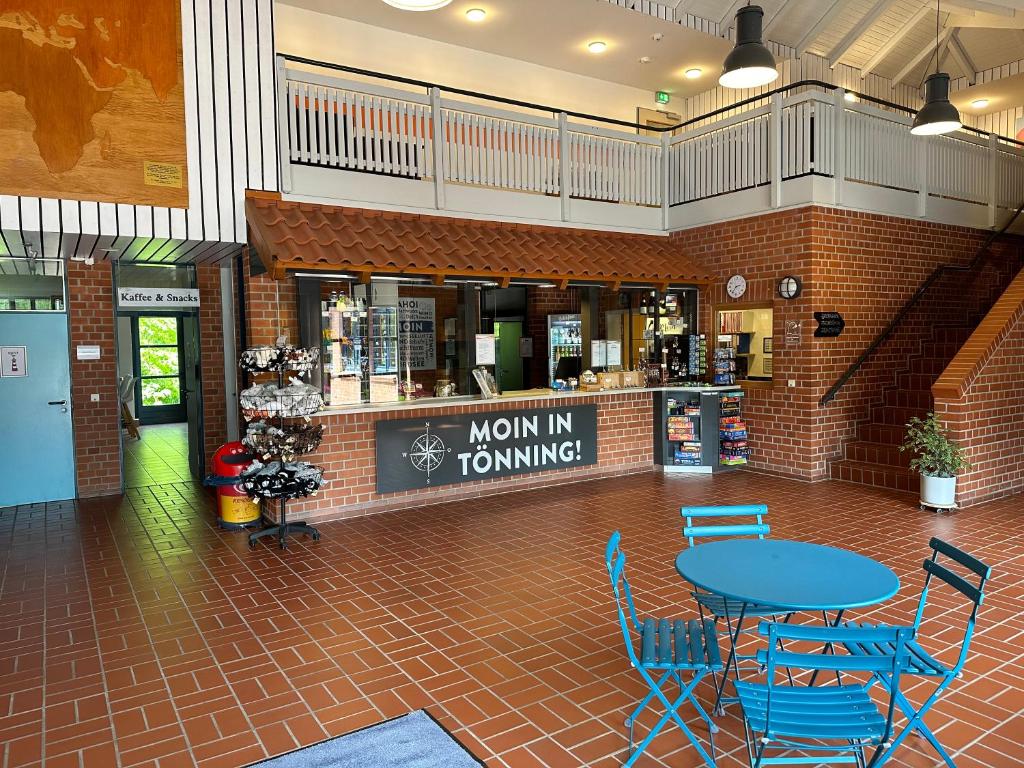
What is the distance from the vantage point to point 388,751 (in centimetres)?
316

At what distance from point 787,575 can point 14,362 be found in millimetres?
8648

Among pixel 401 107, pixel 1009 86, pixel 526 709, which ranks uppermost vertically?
pixel 1009 86

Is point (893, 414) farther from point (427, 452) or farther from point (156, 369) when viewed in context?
point (156, 369)

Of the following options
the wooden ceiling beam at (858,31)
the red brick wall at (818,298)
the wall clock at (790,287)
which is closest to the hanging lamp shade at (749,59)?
the red brick wall at (818,298)

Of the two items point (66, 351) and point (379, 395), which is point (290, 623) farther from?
point (66, 351)

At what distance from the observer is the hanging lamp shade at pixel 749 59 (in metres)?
5.68

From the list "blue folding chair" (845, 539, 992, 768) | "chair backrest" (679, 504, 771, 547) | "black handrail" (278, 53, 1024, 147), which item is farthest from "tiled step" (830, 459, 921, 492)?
"blue folding chair" (845, 539, 992, 768)

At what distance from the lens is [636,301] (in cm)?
961

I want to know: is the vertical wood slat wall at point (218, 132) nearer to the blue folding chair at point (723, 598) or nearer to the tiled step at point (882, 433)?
the blue folding chair at point (723, 598)

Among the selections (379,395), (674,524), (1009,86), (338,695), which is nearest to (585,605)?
(338,695)

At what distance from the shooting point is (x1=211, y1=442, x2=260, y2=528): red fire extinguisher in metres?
6.91

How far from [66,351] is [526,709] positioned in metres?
7.57

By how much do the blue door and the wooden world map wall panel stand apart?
277cm

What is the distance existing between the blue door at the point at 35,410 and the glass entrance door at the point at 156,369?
7.84 metres
